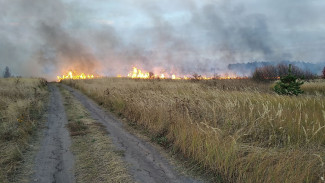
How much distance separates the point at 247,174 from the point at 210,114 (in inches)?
138

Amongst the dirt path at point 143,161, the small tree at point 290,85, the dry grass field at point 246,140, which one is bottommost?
the dirt path at point 143,161

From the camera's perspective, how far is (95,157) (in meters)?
5.65

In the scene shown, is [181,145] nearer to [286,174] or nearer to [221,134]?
[221,134]

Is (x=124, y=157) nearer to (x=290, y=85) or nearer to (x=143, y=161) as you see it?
(x=143, y=161)

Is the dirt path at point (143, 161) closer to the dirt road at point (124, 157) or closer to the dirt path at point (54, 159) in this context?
the dirt road at point (124, 157)

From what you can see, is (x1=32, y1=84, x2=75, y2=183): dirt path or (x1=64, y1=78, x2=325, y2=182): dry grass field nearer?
(x1=64, y1=78, x2=325, y2=182): dry grass field

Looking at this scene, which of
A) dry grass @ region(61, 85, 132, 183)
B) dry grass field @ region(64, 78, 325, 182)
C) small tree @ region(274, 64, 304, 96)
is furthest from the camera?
small tree @ region(274, 64, 304, 96)

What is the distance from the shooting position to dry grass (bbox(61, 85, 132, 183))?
4.55 meters

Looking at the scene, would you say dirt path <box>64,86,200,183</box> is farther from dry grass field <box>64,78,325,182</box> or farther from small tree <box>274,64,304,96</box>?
small tree <box>274,64,304,96</box>

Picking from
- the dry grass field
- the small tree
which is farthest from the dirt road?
Result: the small tree

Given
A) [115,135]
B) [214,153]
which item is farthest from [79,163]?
[214,153]

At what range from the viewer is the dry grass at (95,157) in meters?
4.55

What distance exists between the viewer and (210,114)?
7434 mm

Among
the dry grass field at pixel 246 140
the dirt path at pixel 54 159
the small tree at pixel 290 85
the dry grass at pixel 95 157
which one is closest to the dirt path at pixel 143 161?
the dry grass at pixel 95 157
